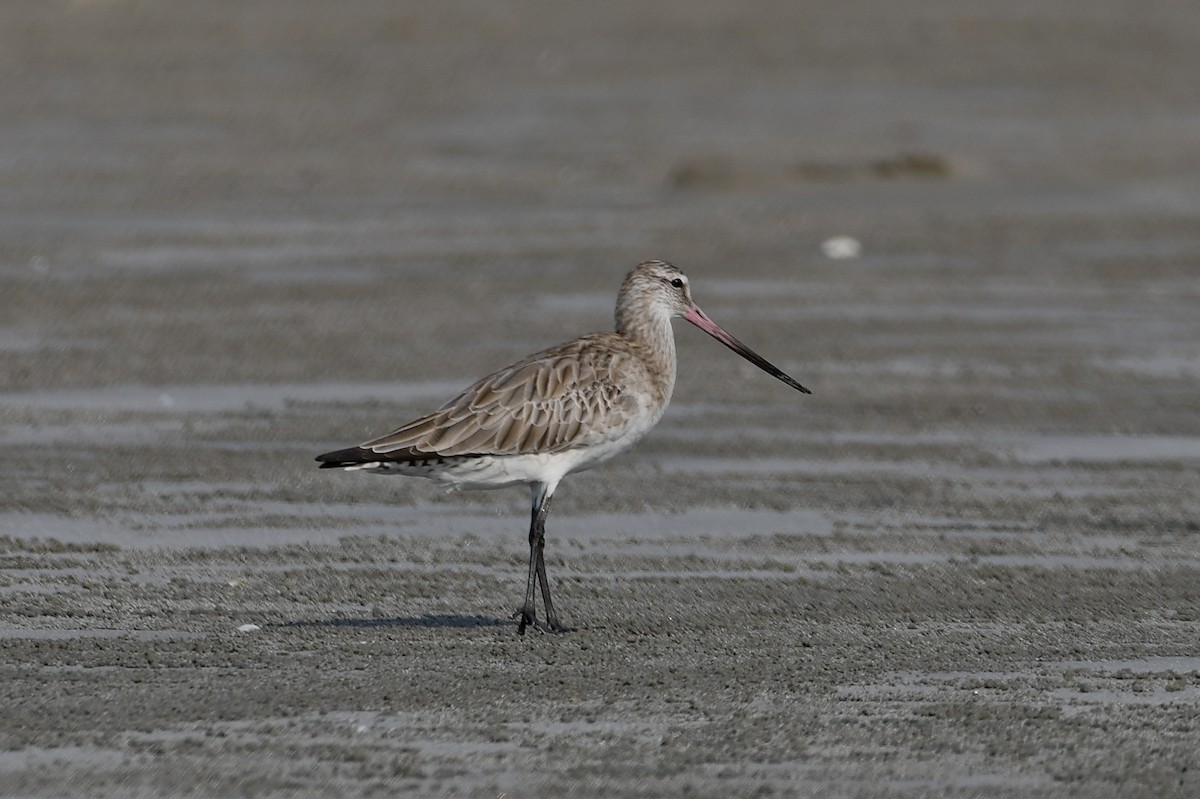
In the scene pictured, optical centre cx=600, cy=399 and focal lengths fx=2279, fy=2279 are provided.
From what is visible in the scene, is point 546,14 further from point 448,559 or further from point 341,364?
point 448,559

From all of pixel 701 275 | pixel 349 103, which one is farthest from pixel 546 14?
pixel 701 275

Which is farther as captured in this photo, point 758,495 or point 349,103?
point 349,103

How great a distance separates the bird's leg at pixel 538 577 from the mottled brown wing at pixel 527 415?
0.26 m

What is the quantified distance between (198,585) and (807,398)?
4760 mm

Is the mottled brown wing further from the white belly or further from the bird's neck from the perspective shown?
the bird's neck

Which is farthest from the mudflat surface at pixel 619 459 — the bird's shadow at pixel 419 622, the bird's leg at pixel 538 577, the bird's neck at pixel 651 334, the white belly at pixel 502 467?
the bird's neck at pixel 651 334

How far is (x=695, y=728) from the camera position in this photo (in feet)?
22.8

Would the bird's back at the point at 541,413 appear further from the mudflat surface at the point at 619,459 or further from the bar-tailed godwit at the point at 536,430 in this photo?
the mudflat surface at the point at 619,459

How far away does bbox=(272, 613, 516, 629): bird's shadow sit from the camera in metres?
8.30

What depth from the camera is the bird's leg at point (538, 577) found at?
8.27m

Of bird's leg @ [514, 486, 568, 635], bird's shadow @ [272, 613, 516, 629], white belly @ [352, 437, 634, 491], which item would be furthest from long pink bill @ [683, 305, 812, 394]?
bird's shadow @ [272, 613, 516, 629]

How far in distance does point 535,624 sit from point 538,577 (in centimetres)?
27

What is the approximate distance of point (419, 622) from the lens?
27.6 ft

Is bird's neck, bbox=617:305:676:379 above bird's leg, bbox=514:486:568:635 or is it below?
above
